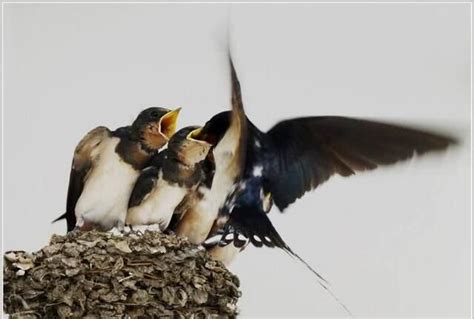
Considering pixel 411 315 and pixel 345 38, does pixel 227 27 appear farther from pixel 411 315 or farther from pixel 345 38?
pixel 411 315

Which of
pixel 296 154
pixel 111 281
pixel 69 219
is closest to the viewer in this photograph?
pixel 111 281

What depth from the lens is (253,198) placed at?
247 centimetres

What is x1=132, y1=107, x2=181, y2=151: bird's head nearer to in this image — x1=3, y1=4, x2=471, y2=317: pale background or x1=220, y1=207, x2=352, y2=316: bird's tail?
x1=3, y1=4, x2=471, y2=317: pale background

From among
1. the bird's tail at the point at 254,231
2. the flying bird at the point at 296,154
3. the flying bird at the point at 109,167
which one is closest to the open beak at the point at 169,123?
the flying bird at the point at 109,167

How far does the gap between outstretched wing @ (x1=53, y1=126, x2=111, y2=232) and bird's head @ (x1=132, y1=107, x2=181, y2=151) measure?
10 cm

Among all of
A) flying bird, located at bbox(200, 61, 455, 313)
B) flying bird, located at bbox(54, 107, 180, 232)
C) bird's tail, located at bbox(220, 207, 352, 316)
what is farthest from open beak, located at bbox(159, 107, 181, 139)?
bird's tail, located at bbox(220, 207, 352, 316)

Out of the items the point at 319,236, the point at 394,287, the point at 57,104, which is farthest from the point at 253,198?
the point at 57,104

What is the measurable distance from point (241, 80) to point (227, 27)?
6.6 inches

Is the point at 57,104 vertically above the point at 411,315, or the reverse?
the point at 57,104

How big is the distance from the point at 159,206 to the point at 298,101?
53 centimetres

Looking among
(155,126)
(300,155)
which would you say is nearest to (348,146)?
(300,155)

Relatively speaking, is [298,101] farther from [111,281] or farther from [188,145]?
[111,281]

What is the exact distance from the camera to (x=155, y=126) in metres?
2.44

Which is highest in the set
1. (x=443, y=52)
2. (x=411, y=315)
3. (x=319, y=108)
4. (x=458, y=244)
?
(x=443, y=52)
